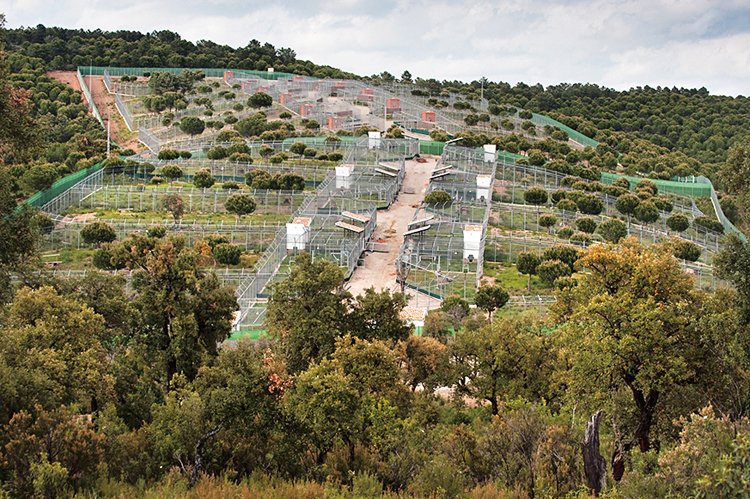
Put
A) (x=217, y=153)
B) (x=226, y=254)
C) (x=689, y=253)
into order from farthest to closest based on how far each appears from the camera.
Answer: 1. (x=217, y=153)
2. (x=689, y=253)
3. (x=226, y=254)

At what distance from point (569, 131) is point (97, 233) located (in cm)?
5426

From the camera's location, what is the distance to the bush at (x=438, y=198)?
194 ft

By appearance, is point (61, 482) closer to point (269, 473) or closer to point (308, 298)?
point (269, 473)

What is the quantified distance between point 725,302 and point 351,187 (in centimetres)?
4146

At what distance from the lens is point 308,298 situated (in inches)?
1185

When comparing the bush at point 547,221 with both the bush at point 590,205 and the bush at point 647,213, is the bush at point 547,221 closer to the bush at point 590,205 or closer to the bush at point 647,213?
the bush at point 590,205

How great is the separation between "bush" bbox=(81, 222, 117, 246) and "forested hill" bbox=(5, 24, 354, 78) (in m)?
59.2

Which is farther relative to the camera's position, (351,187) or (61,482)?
(351,187)

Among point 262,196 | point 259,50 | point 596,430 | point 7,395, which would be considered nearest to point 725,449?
point 596,430

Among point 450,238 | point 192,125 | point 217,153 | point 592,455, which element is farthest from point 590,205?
point 592,455

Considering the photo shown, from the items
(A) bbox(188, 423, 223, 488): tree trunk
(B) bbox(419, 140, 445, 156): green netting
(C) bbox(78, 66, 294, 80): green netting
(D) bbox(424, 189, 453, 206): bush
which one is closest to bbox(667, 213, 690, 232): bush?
(D) bbox(424, 189, 453, 206): bush

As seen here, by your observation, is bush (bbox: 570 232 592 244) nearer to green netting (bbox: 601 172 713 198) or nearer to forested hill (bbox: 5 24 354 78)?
green netting (bbox: 601 172 713 198)

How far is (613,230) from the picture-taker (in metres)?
55.3

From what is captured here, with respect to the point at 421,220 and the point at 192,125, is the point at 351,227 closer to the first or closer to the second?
the point at 421,220
